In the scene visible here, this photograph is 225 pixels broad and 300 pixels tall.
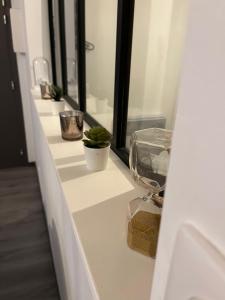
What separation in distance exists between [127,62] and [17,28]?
1.88 meters

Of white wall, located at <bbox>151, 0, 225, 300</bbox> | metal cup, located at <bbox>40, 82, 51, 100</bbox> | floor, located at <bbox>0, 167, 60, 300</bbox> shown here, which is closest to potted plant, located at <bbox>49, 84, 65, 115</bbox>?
metal cup, located at <bbox>40, 82, 51, 100</bbox>

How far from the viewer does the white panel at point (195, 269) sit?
0.71 ft

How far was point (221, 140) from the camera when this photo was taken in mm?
213

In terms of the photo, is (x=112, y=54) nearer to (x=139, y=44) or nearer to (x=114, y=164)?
(x=139, y=44)

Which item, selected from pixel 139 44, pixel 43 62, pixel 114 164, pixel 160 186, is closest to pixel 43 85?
pixel 43 62

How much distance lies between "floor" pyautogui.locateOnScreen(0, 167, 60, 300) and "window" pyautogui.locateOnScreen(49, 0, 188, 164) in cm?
106

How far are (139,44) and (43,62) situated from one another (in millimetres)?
1451

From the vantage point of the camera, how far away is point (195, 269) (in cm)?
24

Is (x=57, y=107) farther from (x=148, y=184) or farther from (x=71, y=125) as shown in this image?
(x=148, y=184)

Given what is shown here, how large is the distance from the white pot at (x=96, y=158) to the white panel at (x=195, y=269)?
0.61 m

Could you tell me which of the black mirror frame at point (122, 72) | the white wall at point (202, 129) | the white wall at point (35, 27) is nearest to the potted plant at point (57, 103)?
the black mirror frame at point (122, 72)

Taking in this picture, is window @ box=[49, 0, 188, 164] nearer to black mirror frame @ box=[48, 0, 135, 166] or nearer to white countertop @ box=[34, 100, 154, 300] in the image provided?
black mirror frame @ box=[48, 0, 135, 166]

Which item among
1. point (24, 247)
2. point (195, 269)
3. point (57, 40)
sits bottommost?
point (24, 247)

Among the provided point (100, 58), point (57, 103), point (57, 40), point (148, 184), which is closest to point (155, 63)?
point (100, 58)
